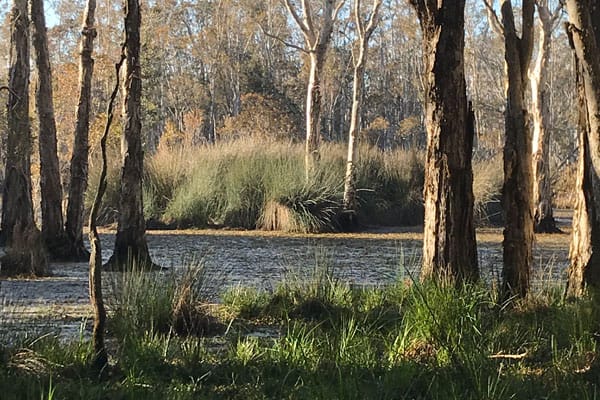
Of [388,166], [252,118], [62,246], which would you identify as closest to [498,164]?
[388,166]

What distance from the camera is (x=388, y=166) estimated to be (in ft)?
56.7

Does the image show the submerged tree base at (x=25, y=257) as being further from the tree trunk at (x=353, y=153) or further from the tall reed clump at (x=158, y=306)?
the tree trunk at (x=353, y=153)

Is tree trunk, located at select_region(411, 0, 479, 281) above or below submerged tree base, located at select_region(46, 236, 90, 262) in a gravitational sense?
above

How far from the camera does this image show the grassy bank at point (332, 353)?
3.40 meters

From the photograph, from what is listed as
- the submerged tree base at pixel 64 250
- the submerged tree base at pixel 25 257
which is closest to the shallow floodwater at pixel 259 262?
the submerged tree base at pixel 25 257

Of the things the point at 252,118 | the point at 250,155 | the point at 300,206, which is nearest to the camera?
the point at 300,206

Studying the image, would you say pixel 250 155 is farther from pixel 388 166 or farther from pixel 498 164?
pixel 498 164

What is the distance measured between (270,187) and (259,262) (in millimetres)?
5669

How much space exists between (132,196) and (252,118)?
31979 millimetres

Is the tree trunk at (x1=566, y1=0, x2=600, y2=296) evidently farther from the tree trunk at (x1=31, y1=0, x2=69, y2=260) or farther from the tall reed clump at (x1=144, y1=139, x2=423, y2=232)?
the tall reed clump at (x1=144, y1=139, x2=423, y2=232)

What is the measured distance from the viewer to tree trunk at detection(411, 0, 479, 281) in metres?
5.32

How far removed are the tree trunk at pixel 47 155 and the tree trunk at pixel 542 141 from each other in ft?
30.4

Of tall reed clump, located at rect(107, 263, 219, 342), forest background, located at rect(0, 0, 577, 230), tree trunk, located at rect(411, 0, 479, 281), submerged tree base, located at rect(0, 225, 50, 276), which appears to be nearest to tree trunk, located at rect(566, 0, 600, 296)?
tree trunk, located at rect(411, 0, 479, 281)

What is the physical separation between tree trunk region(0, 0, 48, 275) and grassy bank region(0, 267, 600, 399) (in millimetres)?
2005
